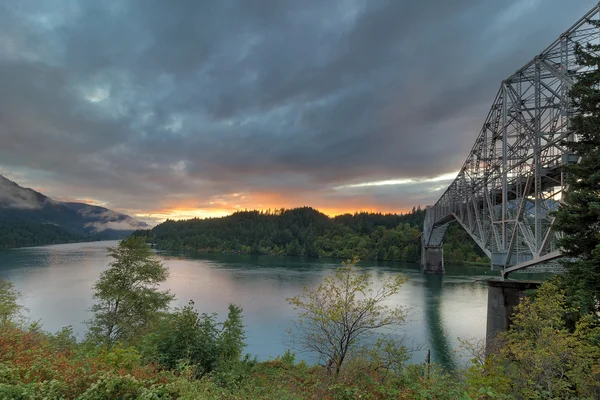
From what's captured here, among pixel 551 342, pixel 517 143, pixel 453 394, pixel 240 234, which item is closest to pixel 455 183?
pixel 517 143

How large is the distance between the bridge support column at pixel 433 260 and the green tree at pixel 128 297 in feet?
206

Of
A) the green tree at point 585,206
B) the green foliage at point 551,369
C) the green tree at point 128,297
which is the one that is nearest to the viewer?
the green foliage at point 551,369

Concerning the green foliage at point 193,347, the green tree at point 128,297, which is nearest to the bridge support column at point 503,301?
the green foliage at point 193,347

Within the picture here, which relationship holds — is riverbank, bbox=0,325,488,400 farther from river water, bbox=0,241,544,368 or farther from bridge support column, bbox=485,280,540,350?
bridge support column, bbox=485,280,540,350

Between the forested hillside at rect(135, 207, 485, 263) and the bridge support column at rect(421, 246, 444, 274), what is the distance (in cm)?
2149

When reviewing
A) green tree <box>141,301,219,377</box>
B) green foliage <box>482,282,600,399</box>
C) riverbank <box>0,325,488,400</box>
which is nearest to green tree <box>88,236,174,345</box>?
green tree <box>141,301,219,377</box>

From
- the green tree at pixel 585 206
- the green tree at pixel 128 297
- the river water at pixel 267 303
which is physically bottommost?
the river water at pixel 267 303

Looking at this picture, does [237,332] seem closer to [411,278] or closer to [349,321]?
[349,321]

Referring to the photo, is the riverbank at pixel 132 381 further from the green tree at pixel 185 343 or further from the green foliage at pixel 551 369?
the green foliage at pixel 551 369

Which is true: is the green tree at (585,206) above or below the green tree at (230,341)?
above

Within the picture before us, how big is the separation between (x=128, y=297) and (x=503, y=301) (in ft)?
73.0

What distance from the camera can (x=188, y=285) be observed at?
4738cm

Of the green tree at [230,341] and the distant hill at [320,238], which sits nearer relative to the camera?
the green tree at [230,341]

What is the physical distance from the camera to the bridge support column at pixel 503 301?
17.5 m
